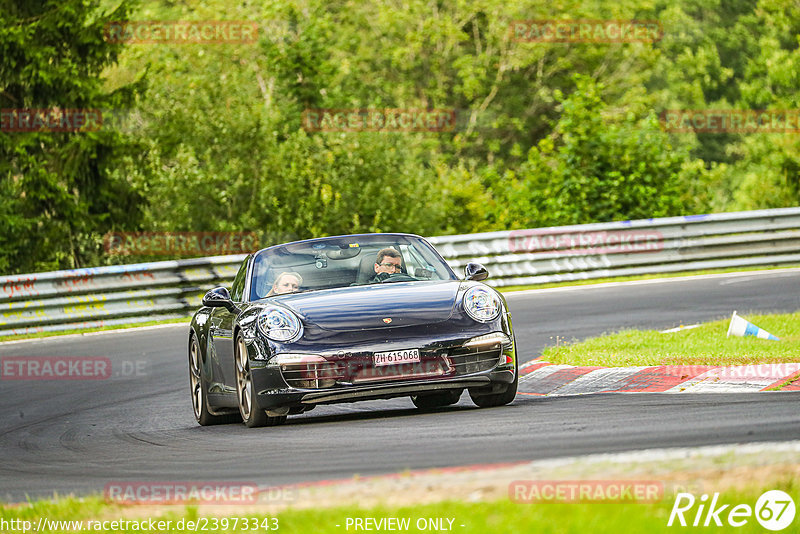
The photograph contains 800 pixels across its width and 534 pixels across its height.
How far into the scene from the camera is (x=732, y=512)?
448 cm

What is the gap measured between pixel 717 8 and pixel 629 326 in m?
56.9

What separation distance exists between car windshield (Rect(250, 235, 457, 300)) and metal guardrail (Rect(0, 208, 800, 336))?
976 cm

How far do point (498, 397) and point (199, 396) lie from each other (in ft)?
8.19

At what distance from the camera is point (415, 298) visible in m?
9.12

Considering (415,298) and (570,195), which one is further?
(570,195)

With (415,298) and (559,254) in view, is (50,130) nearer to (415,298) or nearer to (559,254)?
(559,254)

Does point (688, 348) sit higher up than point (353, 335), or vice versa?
point (353, 335)

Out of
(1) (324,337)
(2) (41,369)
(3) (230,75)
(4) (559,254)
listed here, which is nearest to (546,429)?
(1) (324,337)

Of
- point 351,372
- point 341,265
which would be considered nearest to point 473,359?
A: point 351,372

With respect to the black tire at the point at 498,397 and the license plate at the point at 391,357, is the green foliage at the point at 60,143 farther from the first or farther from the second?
the license plate at the point at 391,357

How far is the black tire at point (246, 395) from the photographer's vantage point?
9062 mm

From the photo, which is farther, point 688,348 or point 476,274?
point 688,348

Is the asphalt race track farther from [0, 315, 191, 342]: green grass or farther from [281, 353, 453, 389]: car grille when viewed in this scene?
[0, 315, 191, 342]: green grass

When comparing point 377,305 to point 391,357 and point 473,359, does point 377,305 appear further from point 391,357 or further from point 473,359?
point 473,359
